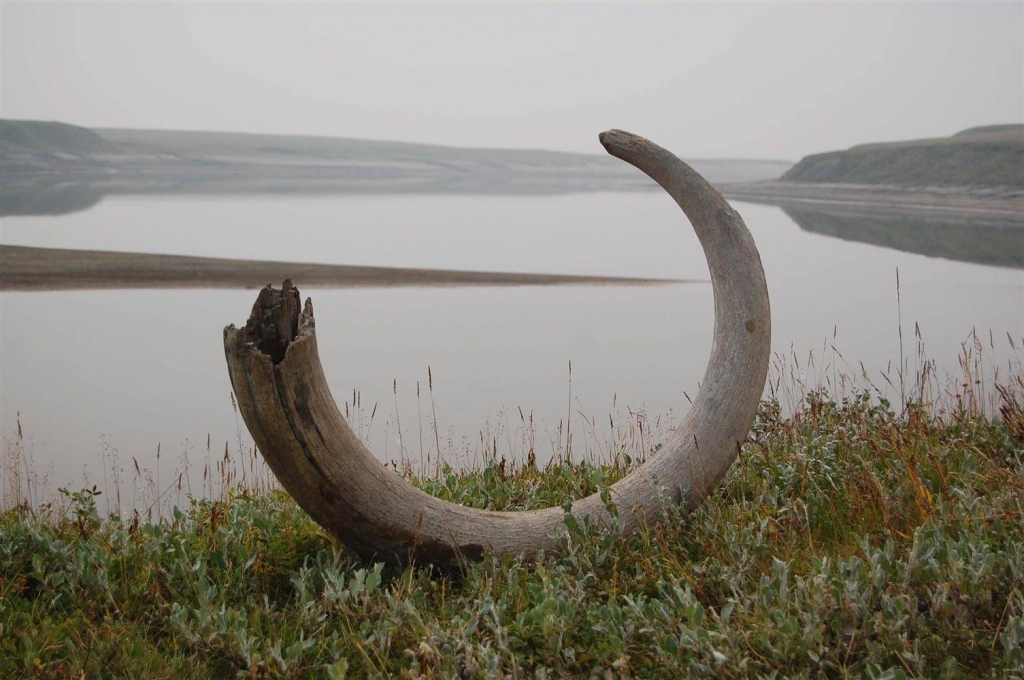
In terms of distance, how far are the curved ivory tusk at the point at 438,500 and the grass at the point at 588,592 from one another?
0.35 ft

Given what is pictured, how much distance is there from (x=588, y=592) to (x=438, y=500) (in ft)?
2.05

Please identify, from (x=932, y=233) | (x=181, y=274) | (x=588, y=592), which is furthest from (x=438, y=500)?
(x=932, y=233)

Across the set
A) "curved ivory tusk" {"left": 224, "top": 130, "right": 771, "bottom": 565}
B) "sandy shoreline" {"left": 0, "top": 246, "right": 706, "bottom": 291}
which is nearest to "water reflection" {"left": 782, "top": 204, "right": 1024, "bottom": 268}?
"sandy shoreline" {"left": 0, "top": 246, "right": 706, "bottom": 291}

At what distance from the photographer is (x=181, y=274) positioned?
12.0m

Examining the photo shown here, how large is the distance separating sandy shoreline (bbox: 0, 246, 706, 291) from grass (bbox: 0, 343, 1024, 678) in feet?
25.6

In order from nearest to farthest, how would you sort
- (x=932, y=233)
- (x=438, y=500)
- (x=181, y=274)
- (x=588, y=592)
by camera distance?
(x=588, y=592), (x=438, y=500), (x=181, y=274), (x=932, y=233)

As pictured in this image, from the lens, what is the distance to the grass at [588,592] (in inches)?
101

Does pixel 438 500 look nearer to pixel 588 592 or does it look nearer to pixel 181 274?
pixel 588 592

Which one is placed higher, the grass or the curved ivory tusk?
the curved ivory tusk

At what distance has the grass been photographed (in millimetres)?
2568

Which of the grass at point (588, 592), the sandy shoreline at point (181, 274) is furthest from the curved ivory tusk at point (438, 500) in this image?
the sandy shoreline at point (181, 274)

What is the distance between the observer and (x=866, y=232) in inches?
646

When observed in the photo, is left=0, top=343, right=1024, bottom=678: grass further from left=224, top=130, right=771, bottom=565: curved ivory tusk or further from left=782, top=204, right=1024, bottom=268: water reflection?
left=782, top=204, right=1024, bottom=268: water reflection

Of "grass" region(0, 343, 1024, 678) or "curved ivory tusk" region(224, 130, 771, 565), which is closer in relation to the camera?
"grass" region(0, 343, 1024, 678)
